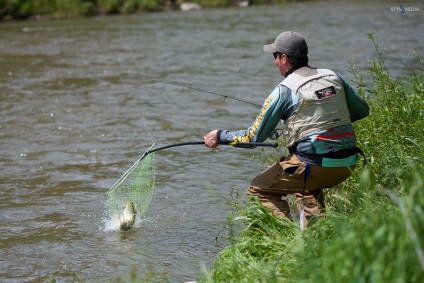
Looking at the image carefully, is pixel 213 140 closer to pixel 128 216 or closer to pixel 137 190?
pixel 137 190

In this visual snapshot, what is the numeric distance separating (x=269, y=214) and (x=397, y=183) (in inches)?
45.3

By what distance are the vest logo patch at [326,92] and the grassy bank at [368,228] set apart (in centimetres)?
76

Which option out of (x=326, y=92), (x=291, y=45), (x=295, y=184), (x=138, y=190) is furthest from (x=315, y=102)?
(x=138, y=190)

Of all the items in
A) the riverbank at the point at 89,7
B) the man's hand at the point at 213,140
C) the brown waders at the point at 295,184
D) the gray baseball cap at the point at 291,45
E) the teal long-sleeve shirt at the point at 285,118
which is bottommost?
the riverbank at the point at 89,7

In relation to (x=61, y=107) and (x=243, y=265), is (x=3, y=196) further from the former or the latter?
(x=61, y=107)

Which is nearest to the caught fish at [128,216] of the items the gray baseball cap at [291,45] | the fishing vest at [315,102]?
the fishing vest at [315,102]

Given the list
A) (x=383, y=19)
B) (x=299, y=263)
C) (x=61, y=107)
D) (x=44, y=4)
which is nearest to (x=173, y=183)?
(x=299, y=263)

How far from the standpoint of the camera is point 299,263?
13.6ft

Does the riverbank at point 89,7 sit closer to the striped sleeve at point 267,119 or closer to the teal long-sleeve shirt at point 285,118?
the striped sleeve at point 267,119

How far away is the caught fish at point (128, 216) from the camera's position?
6.86 meters

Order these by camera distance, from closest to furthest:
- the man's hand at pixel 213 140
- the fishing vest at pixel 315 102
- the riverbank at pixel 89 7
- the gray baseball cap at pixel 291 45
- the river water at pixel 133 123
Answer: the fishing vest at pixel 315 102 → the gray baseball cap at pixel 291 45 → the man's hand at pixel 213 140 → the river water at pixel 133 123 → the riverbank at pixel 89 7

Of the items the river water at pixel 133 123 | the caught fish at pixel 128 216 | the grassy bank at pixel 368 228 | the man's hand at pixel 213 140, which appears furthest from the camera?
the caught fish at pixel 128 216

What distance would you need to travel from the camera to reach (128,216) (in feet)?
22.5

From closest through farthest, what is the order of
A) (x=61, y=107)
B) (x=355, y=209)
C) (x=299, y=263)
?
(x=299, y=263), (x=355, y=209), (x=61, y=107)
